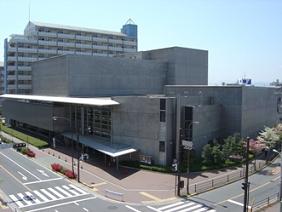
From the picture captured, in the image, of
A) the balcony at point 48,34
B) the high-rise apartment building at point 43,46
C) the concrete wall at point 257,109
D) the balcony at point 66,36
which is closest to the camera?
the concrete wall at point 257,109

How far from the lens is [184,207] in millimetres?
34281

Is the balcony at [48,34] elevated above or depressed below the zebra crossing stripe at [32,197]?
above

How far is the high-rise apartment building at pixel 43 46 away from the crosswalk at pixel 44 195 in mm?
77953

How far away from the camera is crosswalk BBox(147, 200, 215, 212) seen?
33500mm

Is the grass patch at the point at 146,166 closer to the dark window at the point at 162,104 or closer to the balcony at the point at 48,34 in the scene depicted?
the dark window at the point at 162,104

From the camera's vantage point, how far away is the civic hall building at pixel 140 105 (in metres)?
50.8

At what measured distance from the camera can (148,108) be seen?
167 feet

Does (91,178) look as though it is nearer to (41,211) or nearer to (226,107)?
(41,211)

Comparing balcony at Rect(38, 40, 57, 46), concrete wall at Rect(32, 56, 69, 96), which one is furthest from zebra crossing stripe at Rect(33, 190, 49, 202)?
balcony at Rect(38, 40, 57, 46)

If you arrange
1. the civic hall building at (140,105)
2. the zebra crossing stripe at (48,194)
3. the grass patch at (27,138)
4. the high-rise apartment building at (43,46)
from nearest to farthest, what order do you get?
the zebra crossing stripe at (48,194)
the civic hall building at (140,105)
the grass patch at (27,138)
the high-rise apartment building at (43,46)

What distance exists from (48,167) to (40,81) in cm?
4482

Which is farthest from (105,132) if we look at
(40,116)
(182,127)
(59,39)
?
(59,39)

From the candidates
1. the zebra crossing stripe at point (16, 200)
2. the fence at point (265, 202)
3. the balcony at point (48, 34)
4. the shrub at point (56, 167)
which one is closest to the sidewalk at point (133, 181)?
the shrub at point (56, 167)

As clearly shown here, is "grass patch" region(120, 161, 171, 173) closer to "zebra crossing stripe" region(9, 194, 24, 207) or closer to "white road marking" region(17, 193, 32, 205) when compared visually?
"white road marking" region(17, 193, 32, 205)
